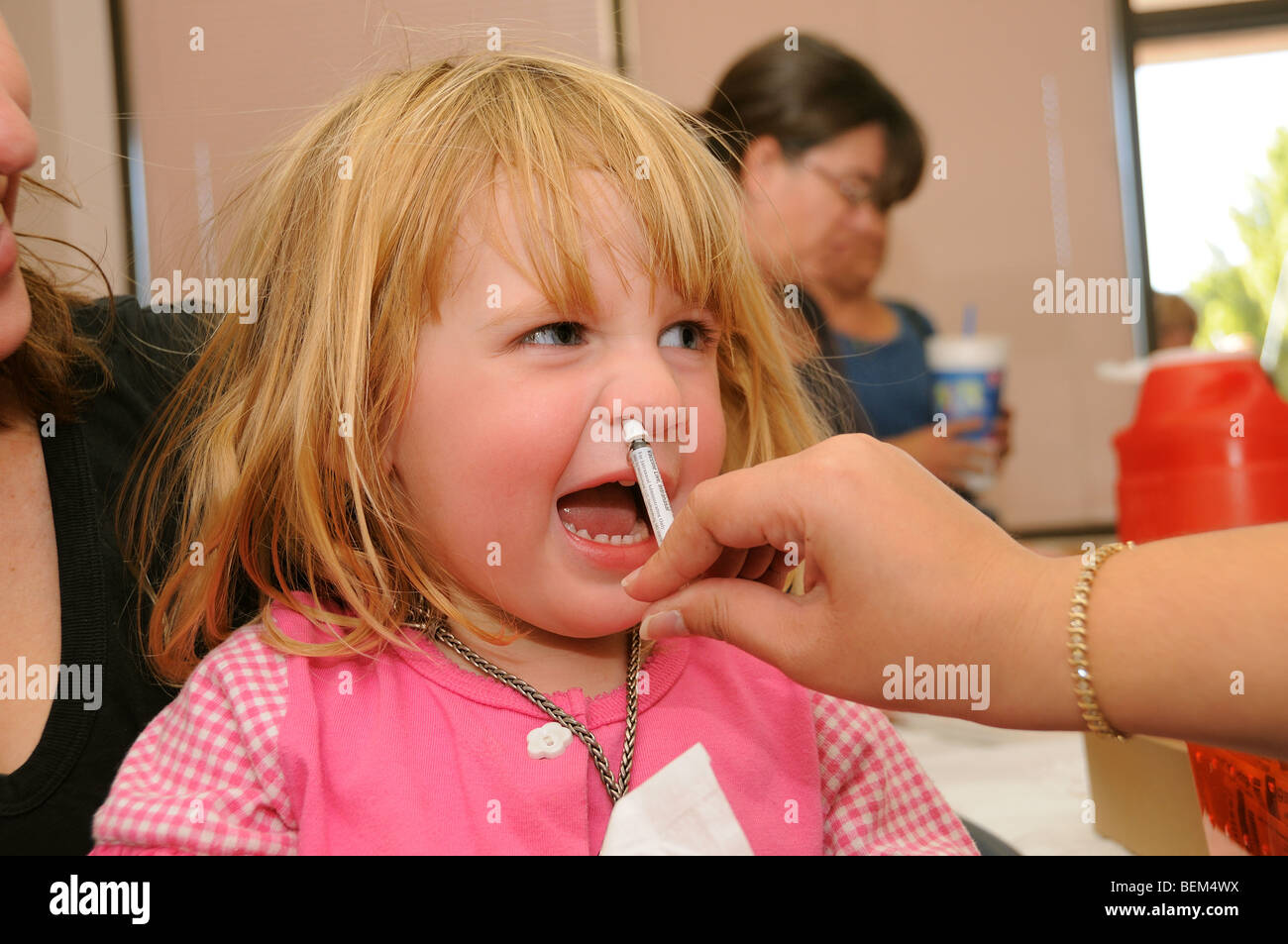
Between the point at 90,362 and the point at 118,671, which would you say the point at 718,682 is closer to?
the point at 118,671

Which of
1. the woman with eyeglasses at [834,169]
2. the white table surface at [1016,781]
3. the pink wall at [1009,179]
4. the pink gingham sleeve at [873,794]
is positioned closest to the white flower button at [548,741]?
the pink gingham sleeve at [873,794]

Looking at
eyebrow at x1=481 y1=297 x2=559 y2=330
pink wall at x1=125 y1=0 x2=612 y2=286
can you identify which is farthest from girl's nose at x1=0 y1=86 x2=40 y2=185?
pink wall at x1=125 y1=0 x2=612 y2=286

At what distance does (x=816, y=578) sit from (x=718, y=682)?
0.30m

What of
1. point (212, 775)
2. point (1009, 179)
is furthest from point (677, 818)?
point (1009, 179)

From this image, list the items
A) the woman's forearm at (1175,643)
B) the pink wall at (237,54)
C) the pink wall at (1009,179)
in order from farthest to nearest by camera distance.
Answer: the pink wall at (1009,179), the pink wall at (237,54), the woman's forearm at (1175,643)

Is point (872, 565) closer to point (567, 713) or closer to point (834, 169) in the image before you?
point (567, 713)

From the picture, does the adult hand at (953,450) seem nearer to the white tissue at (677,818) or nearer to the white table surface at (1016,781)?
the white table surface at (1016,781)

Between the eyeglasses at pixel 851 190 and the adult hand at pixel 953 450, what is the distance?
1.84 ft

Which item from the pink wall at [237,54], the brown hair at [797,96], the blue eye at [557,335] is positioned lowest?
the blue eye at [557,335]

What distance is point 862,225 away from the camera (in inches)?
87.0

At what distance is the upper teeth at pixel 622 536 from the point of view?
84cm

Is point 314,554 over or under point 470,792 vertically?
over
